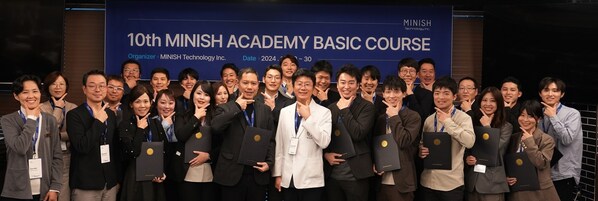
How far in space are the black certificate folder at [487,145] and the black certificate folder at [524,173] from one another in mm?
169

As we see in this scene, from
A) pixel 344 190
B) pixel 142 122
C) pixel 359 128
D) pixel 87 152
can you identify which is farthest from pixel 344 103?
pixel 87 152

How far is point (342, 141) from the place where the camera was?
206 inches

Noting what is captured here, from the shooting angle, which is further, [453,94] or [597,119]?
[597,119]

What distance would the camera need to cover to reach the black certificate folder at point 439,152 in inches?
210

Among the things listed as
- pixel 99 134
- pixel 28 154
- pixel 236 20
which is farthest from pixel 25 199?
pixel 236 20

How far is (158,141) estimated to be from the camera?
5.30 metres

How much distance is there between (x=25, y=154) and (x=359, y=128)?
7.53ft

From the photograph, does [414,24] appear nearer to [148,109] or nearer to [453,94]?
[453,94]

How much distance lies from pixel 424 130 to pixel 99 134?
2.43m

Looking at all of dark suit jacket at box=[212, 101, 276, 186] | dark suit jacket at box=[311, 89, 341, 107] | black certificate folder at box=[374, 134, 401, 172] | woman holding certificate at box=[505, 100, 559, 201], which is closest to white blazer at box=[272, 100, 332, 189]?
dark suit jacket at box=[212, 101, 276, 186]

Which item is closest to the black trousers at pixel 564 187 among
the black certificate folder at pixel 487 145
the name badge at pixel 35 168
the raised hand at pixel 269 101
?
the black certificate folder at pixel 487 145

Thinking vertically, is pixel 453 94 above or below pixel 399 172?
above

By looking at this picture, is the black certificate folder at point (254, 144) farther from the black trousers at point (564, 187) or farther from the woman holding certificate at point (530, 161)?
the black trousers at point (564, 187)

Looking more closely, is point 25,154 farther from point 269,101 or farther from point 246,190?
point 269,101
